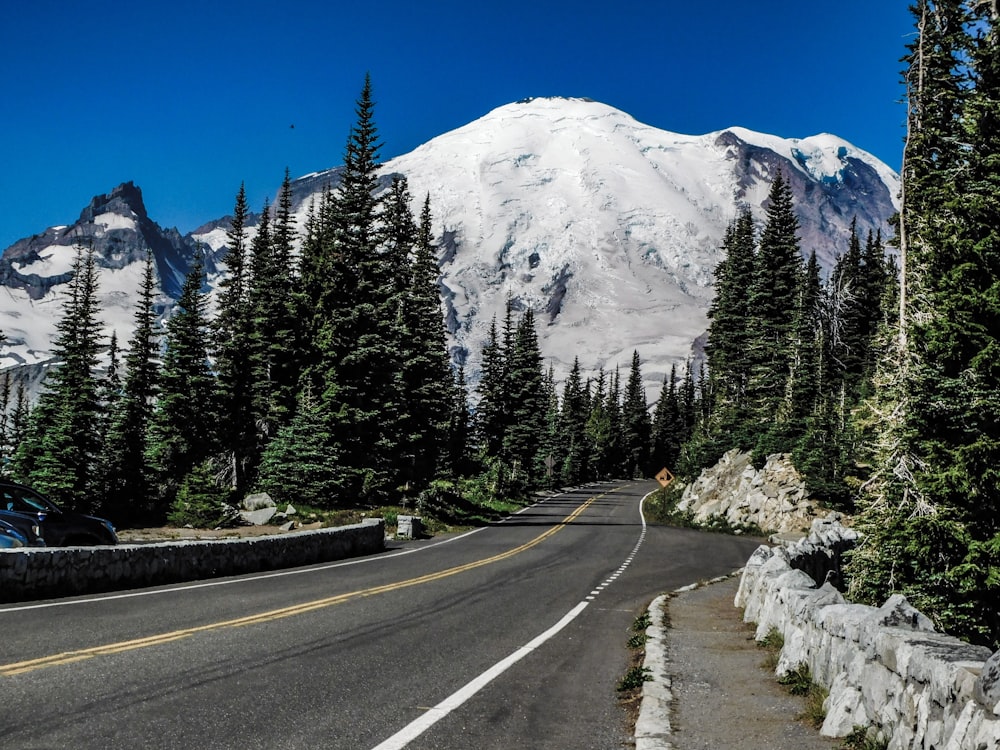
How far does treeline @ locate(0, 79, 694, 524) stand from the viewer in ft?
130

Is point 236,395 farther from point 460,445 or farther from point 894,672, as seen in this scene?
point 894,672

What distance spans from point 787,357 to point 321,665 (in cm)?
5569

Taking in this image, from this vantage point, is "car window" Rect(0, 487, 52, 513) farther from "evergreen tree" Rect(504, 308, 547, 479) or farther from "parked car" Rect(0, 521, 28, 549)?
"evergreen tree" Rect(504, 308, 547, 479)

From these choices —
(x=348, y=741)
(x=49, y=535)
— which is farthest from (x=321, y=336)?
(x=348, y=741)

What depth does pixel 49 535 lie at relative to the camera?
15258 millimetres

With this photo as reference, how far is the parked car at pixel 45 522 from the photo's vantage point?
15.0m

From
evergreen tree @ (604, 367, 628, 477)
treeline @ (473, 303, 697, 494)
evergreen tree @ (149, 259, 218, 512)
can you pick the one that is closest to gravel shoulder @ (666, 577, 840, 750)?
evergreen tree @ (149, 259, 218, 512)

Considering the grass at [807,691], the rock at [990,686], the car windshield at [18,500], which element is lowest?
the grass at [807,691]

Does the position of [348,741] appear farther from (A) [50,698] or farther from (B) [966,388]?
(B) [966,388]

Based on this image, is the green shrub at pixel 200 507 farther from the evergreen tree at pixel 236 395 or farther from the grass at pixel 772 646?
the grass at pixel 772 646

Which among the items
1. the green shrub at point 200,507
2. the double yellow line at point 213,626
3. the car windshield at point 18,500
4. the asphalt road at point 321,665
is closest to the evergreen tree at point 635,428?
the green shrub at point 200,507

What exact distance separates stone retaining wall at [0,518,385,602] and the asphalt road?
80 centimetres

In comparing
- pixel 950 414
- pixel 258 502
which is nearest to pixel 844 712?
pixel 950 414

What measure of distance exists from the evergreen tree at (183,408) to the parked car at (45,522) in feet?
110
